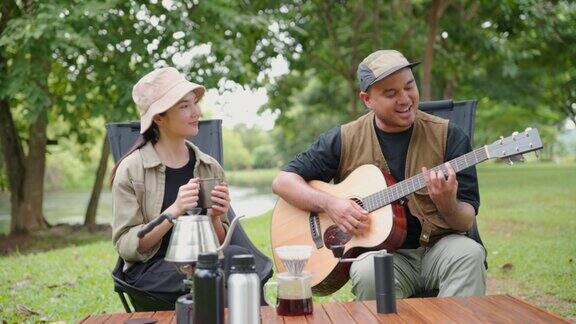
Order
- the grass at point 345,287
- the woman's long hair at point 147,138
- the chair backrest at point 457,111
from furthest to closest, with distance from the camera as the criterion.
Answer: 1. the grass at point 345,287
2. the chair backrest at point 457,111
3. the woman's long hair at point 147,138

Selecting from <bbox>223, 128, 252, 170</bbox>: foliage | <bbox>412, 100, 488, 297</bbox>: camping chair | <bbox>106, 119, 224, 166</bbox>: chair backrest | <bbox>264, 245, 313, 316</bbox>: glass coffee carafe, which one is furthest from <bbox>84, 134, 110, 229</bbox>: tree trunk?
<bbox>223, 128, 252, 170</bbox>: foliage

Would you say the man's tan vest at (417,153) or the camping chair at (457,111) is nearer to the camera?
the man's tan vest at (417,153)

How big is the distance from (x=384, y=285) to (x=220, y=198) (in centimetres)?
76

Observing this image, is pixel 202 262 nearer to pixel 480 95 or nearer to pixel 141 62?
pixel 141 62

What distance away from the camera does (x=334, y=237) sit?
302 cm

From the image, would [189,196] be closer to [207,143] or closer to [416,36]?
[207,143]

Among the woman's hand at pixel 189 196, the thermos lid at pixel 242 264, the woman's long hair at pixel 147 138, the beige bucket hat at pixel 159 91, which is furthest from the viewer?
the woman's long hair at pixel 147 138

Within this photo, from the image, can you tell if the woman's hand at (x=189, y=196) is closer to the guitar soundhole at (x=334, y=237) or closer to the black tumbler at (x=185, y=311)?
the black tumbler at (x=185, y=311)

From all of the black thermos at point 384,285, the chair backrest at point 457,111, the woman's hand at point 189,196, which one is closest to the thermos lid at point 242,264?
the black thermos at point 384,285

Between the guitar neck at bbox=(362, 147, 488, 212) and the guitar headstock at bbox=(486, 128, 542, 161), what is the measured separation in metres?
0.05

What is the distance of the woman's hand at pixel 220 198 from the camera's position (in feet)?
8.52

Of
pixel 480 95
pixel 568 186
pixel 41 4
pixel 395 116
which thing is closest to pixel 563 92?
pixel 480 95

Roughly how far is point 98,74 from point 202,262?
669 cm

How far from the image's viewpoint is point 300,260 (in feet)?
6.95
